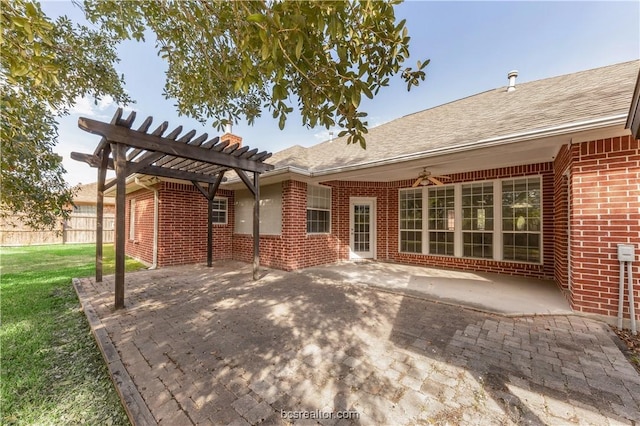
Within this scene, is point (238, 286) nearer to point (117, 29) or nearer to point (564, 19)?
point (117, 29)

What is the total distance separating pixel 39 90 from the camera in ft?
11.1

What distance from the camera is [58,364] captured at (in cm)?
260

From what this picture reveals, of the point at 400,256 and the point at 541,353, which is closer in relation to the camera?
the point at 541,353

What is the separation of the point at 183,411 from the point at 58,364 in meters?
1.87

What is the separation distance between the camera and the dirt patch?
2.61 metres

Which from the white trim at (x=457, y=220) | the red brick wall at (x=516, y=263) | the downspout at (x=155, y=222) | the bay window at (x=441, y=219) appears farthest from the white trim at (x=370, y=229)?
the downspout at (x=155, y=222)

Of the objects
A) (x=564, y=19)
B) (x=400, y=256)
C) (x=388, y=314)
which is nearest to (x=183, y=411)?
(x=388, y=314)

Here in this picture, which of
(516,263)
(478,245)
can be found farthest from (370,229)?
(516,263)

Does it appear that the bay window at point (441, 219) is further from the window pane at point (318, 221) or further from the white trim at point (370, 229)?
the window pane at point (318, 221)

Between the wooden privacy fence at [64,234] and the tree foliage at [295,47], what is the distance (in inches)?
591

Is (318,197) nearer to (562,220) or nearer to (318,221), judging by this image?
(318,221)

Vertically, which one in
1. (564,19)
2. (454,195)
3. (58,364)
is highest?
(564,19)

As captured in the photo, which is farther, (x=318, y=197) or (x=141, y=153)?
(x=318, y=197)

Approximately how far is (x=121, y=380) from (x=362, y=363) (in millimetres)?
2310
